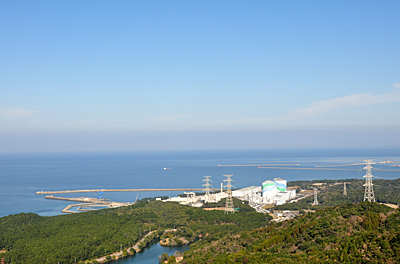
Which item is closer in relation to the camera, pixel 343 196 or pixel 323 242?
pixel 323 242

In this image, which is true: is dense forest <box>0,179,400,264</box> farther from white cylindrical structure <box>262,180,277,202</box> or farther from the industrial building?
white cylindrical structure <box>262,180,277,202</box>

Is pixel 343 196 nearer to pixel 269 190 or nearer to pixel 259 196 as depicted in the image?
pixel 269 190

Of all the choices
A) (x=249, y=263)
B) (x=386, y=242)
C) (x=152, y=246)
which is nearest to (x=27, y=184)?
(x=152, y=246)

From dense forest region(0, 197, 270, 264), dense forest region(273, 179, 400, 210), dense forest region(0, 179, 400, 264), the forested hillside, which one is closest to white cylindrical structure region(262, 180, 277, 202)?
dense forest region(273, 179, 400, 210)

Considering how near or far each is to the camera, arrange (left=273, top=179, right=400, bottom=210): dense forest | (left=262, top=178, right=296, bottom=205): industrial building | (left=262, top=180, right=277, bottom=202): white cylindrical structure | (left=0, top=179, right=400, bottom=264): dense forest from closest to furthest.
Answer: (left=0, top=179, right=400, bottom=264): dense forest, (left=273, top=179, right=400, bottom=210): dense forest, (left=262, top=178, right=296, bottom=205): industrial building, (left=262, top=180, right=277, bottom=202): white cylindrical structure

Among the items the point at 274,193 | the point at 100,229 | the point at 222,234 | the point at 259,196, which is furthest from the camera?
the point at 259,196

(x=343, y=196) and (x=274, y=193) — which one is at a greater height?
(x=343, y=196)

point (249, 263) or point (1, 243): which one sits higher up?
point (249, 263)

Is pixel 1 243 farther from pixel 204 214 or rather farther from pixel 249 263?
pixel 249 263

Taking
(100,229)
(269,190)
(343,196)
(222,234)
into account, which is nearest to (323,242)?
(222,234)
